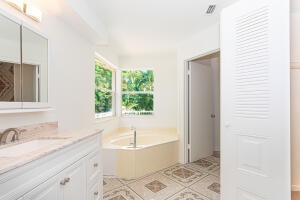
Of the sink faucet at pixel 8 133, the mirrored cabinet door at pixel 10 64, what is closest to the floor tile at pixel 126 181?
the sink faucet at pixel 8 133

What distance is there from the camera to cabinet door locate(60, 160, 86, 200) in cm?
124

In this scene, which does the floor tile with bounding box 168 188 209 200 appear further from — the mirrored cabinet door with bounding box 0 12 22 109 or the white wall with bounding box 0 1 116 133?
the mirrored cabinet door with bounding box 0 12 22 109

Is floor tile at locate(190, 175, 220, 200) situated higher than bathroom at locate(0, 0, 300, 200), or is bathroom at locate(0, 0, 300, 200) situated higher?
bathroom at locate(0, 0, 300, 200)

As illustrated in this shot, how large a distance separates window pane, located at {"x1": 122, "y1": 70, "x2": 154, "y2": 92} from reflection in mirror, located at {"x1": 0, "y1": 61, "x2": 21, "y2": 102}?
3192 millimetres

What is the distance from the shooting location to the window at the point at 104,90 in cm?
351

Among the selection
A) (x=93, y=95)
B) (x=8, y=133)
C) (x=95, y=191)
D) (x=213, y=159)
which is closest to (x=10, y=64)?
(x=8, y=133)

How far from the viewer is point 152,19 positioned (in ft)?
8.23

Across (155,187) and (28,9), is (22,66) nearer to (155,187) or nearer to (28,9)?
(28,9)

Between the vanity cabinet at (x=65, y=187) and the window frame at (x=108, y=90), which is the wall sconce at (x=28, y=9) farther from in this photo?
the window frame at (x=108, y=90)

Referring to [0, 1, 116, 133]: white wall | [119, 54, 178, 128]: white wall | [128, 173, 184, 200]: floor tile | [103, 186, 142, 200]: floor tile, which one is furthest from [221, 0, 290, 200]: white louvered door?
[119, 54, 178, 128]: white wall

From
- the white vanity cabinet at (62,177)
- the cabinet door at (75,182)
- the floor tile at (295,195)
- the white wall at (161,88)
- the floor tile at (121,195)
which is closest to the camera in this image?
the white vanity cabinet at (62,177)

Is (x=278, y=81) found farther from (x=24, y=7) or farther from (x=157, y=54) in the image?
(x=157, y=54)

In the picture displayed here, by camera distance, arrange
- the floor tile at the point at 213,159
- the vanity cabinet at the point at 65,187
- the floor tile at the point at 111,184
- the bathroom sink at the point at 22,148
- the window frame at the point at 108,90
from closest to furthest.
→ the vanity cabinet at the point at 65,187, the bathroom sink at the point at 22,148, the floor tile at the point at 111,184, the window frame at the point at 108,90, the floor tile at the point at 213,159

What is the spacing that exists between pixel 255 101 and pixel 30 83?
6.20ft
